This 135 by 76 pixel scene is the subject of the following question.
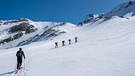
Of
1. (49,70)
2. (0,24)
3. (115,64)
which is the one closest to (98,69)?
(115,64)

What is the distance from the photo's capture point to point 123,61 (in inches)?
588

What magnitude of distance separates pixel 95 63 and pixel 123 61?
1846 millimetres

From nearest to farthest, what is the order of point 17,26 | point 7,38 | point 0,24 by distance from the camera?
point 7,38, point 17,26, point 0,24

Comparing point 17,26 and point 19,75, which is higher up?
point 17,26

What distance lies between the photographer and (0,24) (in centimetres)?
19538

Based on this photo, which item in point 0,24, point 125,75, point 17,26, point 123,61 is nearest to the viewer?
point 125,75

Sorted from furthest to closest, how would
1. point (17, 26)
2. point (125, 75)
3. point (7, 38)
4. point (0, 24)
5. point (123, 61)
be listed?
point (0, 24) → point (17, 26) → point (7, 38) → point (123, 61) → point (125, 75)

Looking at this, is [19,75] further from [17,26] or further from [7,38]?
[17,26]

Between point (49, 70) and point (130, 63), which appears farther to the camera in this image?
point (49, 70)

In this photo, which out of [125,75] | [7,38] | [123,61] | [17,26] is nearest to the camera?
[125,75]

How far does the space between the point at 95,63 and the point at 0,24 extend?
190 metres

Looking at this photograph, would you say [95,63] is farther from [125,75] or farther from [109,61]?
[125,75]

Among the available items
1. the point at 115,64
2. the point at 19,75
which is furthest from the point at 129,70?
the point at 19,75

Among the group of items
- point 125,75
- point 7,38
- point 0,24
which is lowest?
point 125,75
